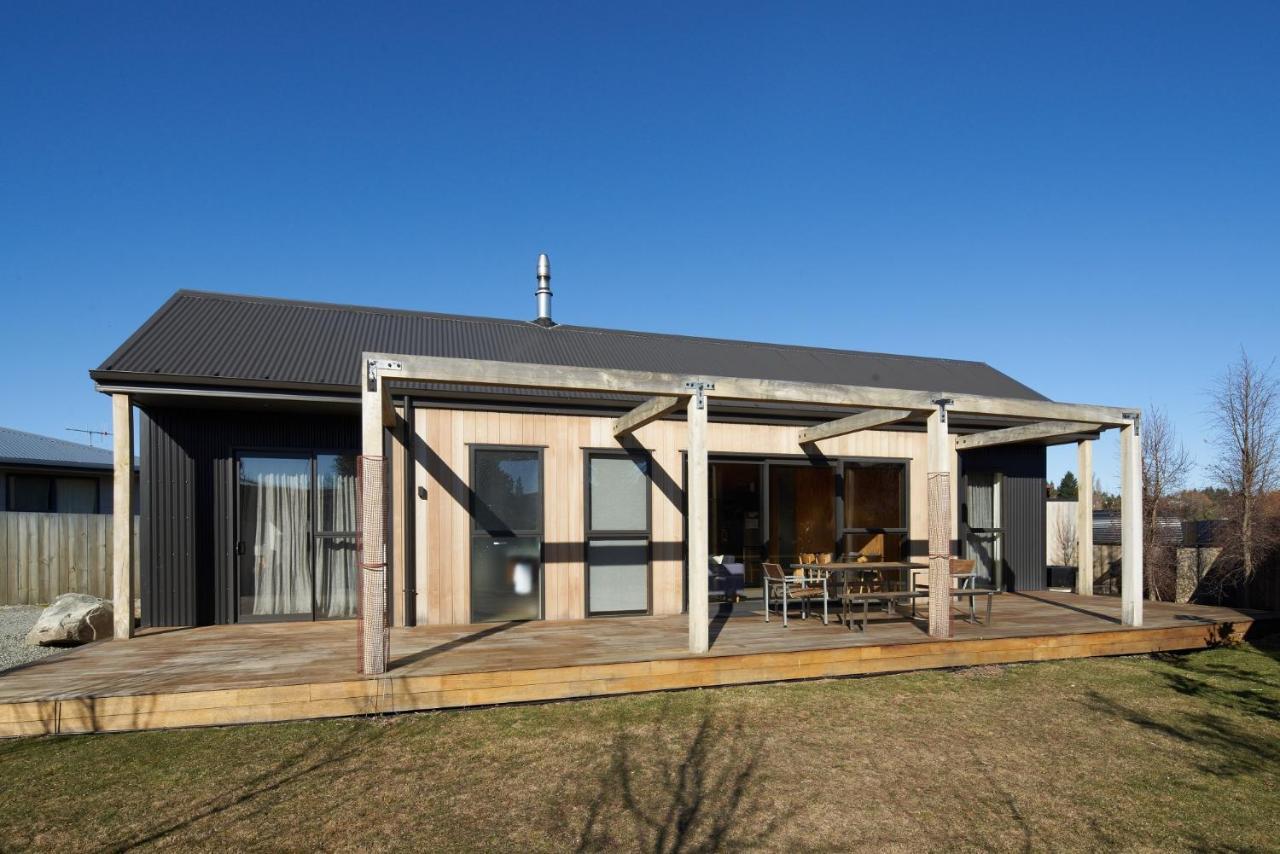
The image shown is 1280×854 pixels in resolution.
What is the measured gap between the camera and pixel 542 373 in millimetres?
6047

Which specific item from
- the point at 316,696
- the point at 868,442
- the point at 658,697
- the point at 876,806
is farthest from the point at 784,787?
the point at 868,442

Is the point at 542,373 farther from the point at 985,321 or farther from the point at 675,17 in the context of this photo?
the point at 985,321

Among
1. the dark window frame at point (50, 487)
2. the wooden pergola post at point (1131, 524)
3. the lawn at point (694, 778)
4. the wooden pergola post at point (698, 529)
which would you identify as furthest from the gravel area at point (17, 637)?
the wooden pergola post at point (1131, 524)

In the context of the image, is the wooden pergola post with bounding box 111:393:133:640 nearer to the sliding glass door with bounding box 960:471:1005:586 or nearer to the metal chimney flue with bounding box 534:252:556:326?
the metal chimney flue with bounding box 534:252:556:326

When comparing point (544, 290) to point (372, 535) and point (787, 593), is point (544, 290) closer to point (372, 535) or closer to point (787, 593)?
point (787, 593)

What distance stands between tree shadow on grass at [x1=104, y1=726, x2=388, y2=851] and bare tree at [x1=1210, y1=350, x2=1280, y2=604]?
36.8 ft

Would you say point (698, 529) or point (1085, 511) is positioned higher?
point (698, 529)

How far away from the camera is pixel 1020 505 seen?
11.3 meters

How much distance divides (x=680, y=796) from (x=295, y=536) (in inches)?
246

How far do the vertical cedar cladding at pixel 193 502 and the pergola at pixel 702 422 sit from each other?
1.02 meters

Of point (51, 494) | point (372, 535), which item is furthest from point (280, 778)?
point (51, 494)

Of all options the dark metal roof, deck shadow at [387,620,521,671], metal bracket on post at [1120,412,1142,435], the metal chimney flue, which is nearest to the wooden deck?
deck shadow at [387,620,521,671]

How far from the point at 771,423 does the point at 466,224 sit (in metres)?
10.4

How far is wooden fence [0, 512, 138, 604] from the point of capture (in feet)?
39.9
